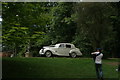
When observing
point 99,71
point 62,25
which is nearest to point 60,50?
point 62,25

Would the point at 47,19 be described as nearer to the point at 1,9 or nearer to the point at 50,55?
the point at 1,9

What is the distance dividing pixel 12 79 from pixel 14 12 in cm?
348

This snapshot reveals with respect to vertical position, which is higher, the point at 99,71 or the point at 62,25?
the point at 62,25

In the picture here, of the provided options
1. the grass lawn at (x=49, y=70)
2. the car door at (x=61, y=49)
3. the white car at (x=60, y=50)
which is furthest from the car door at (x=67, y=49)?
the grass lawn at (x=49, y=70)

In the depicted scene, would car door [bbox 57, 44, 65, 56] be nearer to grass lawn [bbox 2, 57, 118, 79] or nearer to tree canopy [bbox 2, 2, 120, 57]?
tree canopy [bbox 2, 2, 120, 57]

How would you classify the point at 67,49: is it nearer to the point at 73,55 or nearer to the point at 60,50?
the point at 60,50


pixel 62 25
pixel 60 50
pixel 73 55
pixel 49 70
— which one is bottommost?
pixel 49 70

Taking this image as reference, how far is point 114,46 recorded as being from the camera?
86.1 ft

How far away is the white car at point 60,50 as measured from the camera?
19719mm

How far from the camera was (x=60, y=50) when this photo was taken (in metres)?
20.2

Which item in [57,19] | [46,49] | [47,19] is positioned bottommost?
[46,49]

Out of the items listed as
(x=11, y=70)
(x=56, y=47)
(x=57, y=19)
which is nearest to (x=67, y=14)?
(x=57, y=19)

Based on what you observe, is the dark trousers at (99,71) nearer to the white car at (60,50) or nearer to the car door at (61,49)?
the white car at (60,50)

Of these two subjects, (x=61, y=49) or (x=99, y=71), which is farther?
(x=61, y=49)
